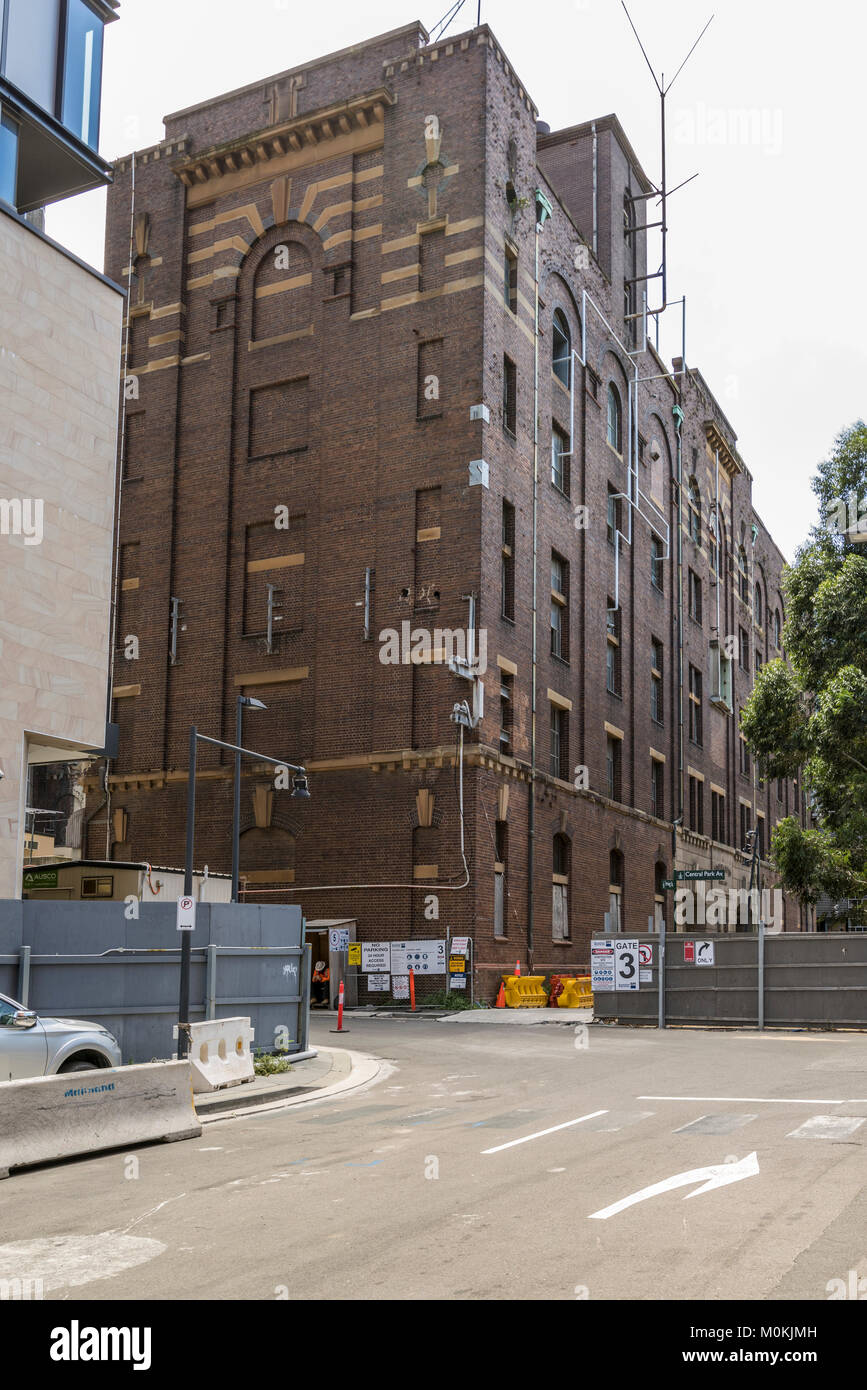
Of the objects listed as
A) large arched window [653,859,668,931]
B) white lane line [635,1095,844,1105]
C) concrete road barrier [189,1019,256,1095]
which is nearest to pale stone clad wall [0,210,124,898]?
concrete road barrier [189,1019,256,1095]

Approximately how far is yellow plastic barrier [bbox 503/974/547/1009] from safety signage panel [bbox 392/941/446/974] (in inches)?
78.9

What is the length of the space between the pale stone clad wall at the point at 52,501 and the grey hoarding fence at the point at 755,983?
1345cm

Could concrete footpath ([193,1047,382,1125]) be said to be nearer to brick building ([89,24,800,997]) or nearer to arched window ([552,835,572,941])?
brick building ([89,24,800,997])

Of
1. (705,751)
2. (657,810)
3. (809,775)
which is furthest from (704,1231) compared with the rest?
(705,751)

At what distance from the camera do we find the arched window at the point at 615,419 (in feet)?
158

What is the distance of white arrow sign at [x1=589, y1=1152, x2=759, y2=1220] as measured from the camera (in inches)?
348

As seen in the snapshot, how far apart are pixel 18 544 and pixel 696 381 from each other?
45090mm

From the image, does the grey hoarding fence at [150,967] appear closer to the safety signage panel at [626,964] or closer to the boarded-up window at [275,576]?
the safety signage panel at [626,964]

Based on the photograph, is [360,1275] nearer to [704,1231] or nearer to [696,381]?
[704,1231]

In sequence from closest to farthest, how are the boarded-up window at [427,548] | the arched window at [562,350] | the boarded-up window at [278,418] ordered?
the boarded-up window at [427,548] < the boarded-up window at [278,418] < the arched window at [562,350]

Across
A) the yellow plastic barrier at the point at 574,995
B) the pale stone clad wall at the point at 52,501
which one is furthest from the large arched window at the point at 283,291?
the yellow plastic barrier at the point at 574,995

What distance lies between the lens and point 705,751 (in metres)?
57.2

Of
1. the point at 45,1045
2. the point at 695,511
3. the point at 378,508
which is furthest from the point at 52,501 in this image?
the point at 695,511

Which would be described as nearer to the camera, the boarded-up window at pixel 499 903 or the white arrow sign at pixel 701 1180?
the white arrow sign at pixel 701 1180
